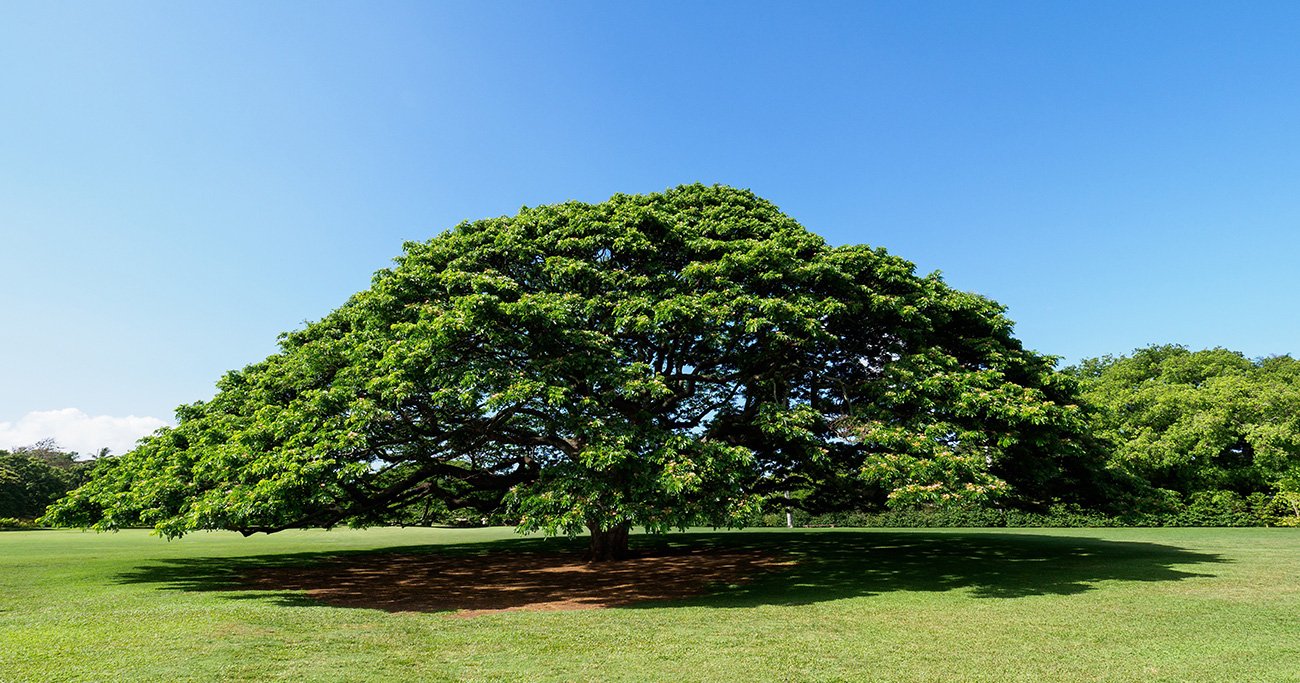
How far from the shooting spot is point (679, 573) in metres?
20.6

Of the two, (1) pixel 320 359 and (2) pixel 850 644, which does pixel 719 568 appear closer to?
(2) pixel 850 644

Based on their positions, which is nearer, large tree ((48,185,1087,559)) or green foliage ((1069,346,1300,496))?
large tree ((48,185,1087,559))

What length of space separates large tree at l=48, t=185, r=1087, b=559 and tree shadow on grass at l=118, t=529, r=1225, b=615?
238cm

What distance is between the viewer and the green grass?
8289 millimetres

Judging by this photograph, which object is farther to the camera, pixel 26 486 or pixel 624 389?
pixel 26 486

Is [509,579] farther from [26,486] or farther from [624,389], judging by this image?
[26,486]

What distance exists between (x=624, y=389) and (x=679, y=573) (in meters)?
8.27

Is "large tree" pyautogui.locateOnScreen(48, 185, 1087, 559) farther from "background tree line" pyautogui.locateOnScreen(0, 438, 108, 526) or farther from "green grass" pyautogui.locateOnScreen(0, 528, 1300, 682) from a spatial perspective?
"background tree line" pyautogui.locateOnScreen(0, 438, 108, 526)

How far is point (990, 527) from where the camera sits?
1828 inches

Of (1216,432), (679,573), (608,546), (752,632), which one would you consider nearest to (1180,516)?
(1216,432)

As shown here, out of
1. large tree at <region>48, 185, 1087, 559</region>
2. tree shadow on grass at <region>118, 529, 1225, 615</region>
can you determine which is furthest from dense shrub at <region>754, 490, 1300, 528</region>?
large tree at <region>48, 185, 1087, 559</region>

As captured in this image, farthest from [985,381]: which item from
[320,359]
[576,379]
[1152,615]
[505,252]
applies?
[320,359]

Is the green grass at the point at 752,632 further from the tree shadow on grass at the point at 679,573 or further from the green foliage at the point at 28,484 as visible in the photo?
the green foliage at the point at 28,484

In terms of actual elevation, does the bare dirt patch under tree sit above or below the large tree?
below
